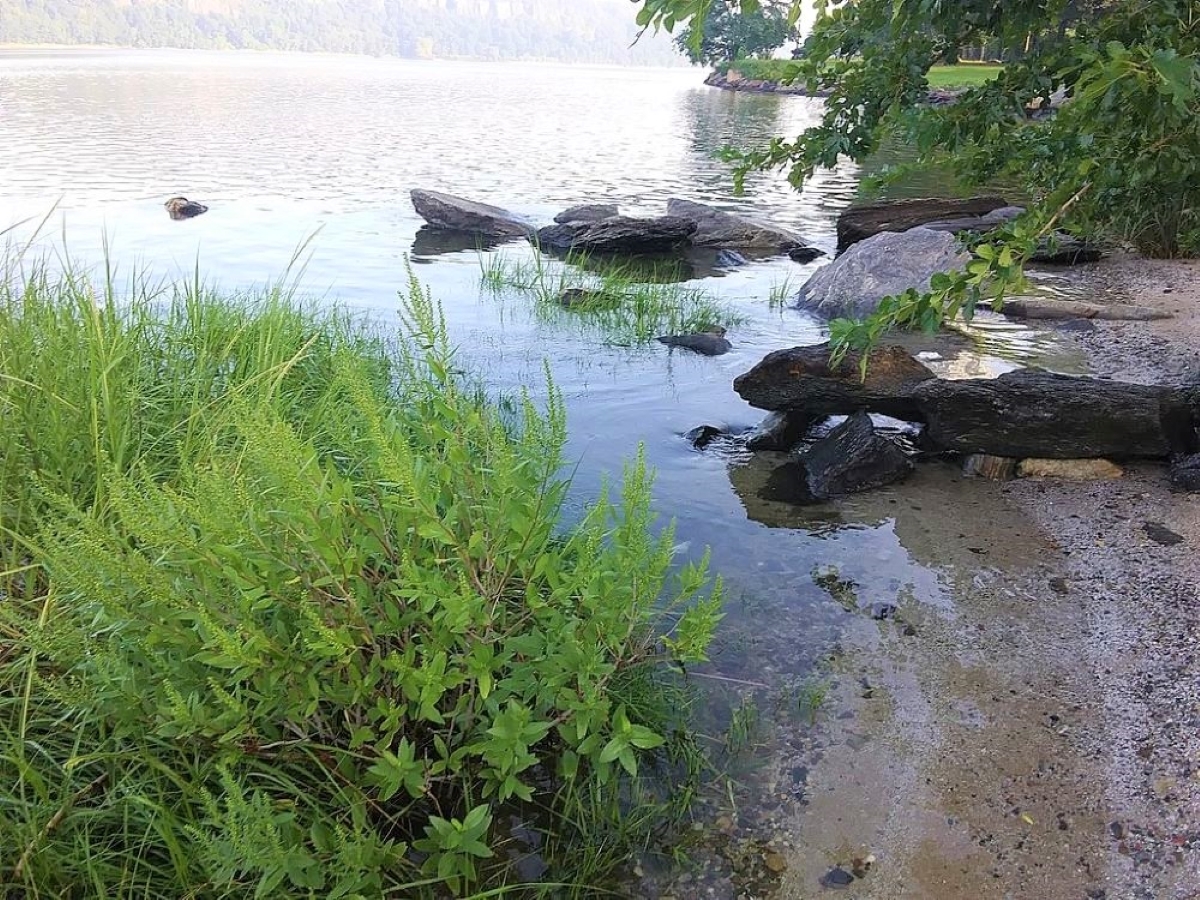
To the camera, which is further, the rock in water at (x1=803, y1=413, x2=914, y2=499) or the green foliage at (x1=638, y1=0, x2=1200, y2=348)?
the rock in water at (x1=803, y1=413, x2=914, y2=499)

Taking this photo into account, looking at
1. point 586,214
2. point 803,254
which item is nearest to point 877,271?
point 803,254

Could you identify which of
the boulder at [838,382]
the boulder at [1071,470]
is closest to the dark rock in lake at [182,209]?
the boulder at [838,382]

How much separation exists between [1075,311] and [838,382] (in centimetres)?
552

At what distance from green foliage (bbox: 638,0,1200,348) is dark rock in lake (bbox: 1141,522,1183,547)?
221cm

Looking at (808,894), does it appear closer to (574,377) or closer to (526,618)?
(526,618)

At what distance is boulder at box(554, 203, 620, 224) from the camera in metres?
17.8

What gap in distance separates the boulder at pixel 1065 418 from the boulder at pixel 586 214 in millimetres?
12133

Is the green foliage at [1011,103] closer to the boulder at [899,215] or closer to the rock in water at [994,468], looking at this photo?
the rock in water at [994,468]

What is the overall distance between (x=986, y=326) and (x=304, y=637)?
9.80m

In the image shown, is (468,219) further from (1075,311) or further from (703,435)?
(703,435)

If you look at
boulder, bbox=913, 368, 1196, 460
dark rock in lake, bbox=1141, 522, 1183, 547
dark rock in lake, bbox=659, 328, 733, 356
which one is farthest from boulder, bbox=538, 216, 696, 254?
dark rock in lake, bbox=1141, 522, 1183, 547

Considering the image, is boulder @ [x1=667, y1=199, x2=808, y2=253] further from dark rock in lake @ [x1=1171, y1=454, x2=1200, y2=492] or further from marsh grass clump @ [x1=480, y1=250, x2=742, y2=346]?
dark rock in lake @ [x1=1171, y1=454, x2=1200, y2=492]

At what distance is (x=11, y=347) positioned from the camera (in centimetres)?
474

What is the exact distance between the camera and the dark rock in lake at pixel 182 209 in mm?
16953
